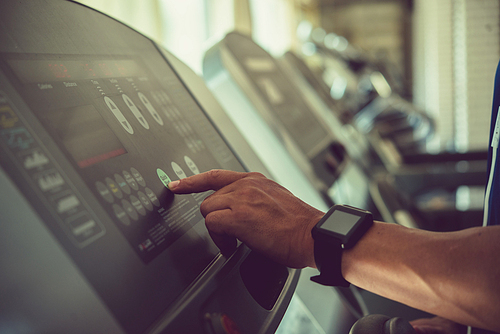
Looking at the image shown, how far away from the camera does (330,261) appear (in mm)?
502

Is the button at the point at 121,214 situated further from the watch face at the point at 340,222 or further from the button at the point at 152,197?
the watch face at the point at 340,222

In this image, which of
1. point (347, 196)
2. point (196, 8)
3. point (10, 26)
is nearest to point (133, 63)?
point (10, 26)

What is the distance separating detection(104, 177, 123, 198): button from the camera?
15.1 inches

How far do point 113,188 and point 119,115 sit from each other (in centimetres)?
12

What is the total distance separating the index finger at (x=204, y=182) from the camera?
0.48m

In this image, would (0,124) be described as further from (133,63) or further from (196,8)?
(196,8)

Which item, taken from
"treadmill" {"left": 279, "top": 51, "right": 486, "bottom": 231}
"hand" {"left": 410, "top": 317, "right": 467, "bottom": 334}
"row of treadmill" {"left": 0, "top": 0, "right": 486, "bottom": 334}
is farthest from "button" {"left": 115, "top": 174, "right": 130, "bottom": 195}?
"treadmill" {"left": 279, "top": 51, "right": 486, "bottom": 231}

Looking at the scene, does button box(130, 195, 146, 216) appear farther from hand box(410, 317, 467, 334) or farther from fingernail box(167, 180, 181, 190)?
hand box(410, 317, 467, 334)

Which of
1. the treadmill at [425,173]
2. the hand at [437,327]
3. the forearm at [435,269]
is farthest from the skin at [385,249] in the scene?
the treadmill at [425,173]

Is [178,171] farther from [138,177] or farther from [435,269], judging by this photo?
[435,269]

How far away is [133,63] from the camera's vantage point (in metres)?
0.58

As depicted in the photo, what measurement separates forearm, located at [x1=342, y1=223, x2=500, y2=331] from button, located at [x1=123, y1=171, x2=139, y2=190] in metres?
0.29

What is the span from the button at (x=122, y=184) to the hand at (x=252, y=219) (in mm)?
76

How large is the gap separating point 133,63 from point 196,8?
2.16 meters
